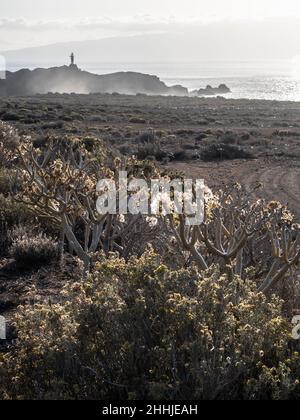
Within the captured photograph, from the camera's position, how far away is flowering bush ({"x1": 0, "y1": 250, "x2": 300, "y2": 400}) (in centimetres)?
348

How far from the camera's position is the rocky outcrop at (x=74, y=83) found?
120938 millimetres

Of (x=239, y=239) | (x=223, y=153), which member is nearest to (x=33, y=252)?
(x=239, y=239)

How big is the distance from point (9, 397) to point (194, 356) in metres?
1.22

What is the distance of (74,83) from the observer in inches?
5335

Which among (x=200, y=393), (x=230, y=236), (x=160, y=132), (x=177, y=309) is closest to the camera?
(x=200, y=393)

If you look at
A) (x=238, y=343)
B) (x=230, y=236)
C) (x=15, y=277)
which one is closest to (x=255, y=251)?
(x=230, y=236)

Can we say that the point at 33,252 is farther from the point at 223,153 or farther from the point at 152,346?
the point at 223,153

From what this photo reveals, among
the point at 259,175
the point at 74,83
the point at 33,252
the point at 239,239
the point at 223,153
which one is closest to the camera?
the point at 239,239

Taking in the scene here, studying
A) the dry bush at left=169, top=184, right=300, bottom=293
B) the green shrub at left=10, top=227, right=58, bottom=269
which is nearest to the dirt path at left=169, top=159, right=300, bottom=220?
the green shrub at left=10, top=227, right=58, bottom=269

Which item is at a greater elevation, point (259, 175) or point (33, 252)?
point (33, 252)

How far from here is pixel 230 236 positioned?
19.7ft

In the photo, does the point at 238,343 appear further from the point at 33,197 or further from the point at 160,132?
the point at 160,132

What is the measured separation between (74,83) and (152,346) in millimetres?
135611

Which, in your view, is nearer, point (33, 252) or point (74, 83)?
point (33, 252)
